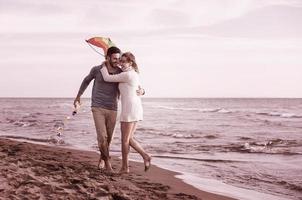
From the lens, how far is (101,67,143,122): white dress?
19.5 ft

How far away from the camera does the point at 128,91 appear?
6008mm

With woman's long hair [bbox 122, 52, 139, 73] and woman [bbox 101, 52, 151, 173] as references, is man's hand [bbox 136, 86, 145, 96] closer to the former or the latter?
woman [bbox 101, 52, 151, 173]

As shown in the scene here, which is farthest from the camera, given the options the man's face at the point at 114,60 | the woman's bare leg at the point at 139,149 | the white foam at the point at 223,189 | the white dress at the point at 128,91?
the woman's bare leg at the point at 139,149

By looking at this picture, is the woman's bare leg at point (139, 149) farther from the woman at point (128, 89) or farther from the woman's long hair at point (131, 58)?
the woman's long hair at point (131, 58)

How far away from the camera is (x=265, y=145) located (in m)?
13.3

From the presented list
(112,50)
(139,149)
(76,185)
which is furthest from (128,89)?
(76,185)

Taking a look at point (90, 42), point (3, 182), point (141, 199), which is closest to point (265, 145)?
point (90, 42)

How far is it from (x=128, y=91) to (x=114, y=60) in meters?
0.48

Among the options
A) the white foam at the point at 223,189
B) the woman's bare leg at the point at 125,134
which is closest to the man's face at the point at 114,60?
the woman's bare leg at the point at 125,134

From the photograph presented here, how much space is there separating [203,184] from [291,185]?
Answer: 1.51m

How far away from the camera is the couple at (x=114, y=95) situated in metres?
5.98

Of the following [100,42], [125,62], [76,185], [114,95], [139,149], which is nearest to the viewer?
[76,185]

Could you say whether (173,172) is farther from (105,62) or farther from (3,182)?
(3,182)

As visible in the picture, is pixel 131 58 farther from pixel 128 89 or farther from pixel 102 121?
pixel 102 121
